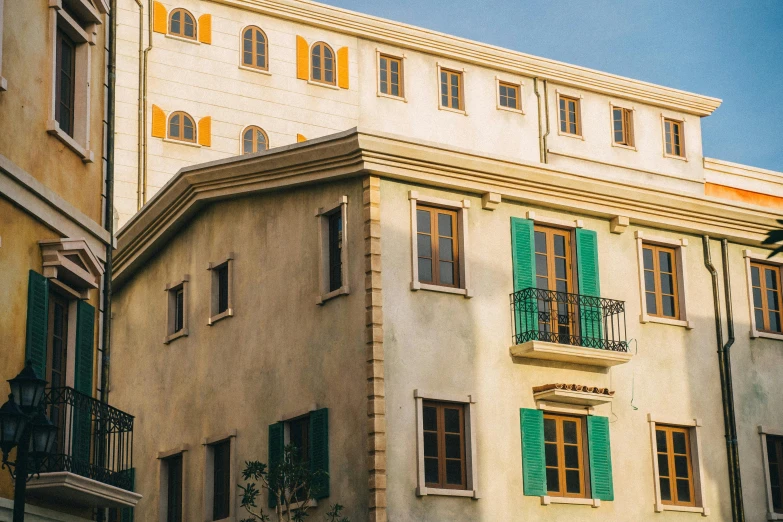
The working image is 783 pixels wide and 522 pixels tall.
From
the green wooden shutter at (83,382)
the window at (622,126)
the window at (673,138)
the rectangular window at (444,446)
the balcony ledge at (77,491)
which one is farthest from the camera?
the window at (673,138)

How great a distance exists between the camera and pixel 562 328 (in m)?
25.2

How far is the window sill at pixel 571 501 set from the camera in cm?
2388

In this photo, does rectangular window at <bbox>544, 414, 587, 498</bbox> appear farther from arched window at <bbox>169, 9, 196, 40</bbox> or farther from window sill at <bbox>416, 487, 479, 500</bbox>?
arched window at <bbox>169, 9, 196, 40</bbox>

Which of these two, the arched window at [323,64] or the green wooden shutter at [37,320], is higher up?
the arched window at [323,64]

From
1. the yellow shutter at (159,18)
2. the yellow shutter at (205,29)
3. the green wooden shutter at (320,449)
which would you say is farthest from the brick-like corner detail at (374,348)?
the yellow shutter at (205,29)

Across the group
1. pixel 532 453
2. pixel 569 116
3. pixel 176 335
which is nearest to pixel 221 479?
pixel 176 335

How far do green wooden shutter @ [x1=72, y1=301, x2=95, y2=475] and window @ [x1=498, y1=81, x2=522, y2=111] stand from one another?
25.3 meters

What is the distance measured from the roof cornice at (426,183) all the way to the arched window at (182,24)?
33.4ft

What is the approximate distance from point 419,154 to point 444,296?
253 centimetres

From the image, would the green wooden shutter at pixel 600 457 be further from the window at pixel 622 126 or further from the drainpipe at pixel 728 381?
the window at pixel 622 126

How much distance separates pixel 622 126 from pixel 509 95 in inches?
162

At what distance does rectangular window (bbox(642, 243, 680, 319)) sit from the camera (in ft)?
87.9

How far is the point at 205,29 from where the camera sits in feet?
126

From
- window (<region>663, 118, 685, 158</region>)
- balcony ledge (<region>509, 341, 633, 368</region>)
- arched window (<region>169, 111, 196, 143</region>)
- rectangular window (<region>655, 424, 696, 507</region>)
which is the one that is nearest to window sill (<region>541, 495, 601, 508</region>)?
rectangular window (<region>655, 424, 696, 507</region>)
